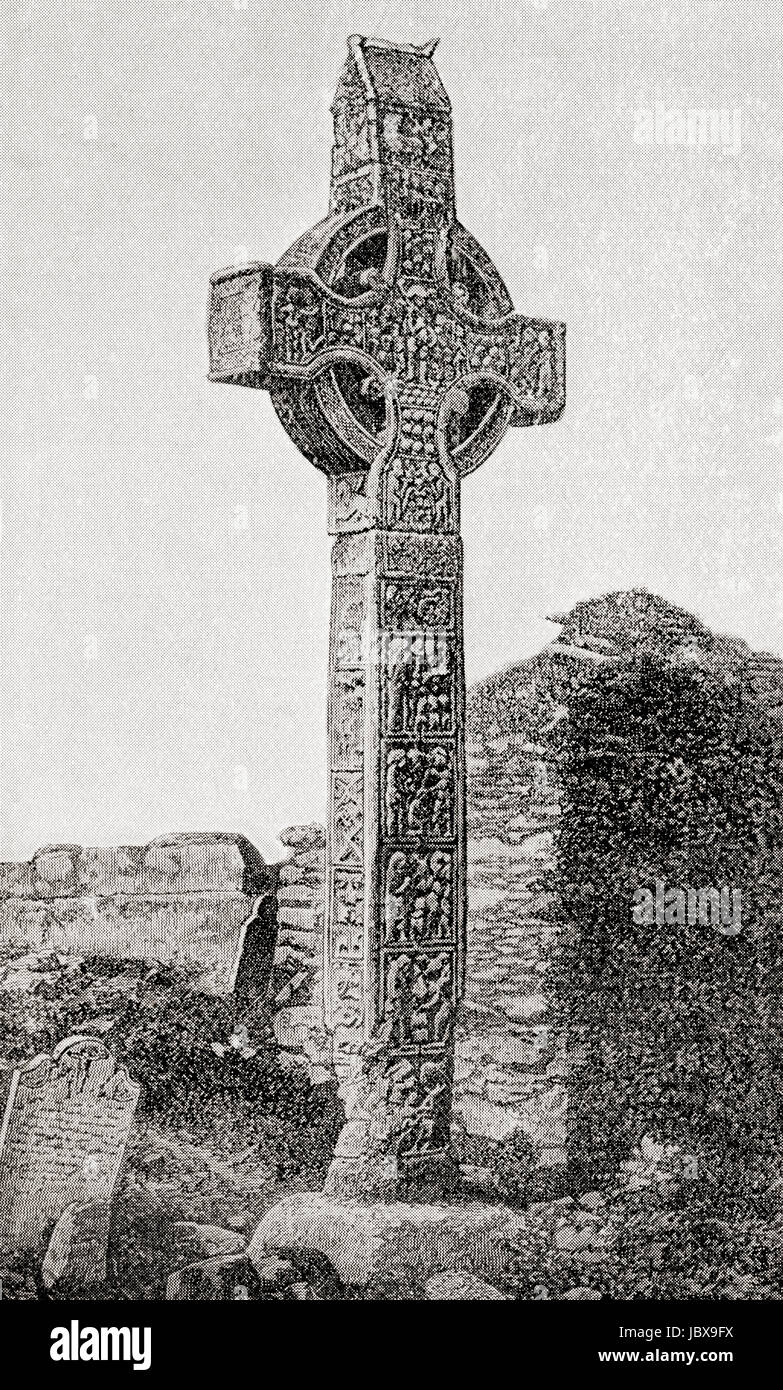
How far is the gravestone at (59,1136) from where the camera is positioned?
4508mm

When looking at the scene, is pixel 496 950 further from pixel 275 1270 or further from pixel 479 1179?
pixel 275 1270

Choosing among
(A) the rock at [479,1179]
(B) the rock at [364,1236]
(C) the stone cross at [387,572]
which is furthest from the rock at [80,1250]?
(A) the rock at [479,1179]

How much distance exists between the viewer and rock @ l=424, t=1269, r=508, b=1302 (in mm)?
4598

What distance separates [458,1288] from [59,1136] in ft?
3.33

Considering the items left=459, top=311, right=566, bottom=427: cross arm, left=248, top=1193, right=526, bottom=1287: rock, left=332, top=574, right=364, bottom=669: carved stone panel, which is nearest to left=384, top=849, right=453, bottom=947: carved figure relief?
left=332, top=574, right=364, bottom=669: carved stone panel

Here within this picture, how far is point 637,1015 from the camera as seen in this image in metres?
4.95

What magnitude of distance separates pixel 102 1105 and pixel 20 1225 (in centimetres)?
34

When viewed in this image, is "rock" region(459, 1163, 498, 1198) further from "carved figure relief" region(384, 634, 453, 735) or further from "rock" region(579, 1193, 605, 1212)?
"carved figure relief" region(384, 634, 453, 735)

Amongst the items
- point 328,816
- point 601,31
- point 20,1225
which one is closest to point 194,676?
point 328,816

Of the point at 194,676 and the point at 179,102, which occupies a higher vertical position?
the point at 179,102

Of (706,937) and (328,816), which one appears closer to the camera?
(328,816)

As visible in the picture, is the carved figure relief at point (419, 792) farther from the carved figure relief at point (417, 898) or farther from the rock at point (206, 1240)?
the rock at point (206, 1240)

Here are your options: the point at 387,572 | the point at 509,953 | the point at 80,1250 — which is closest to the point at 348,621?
the point at 387,572
